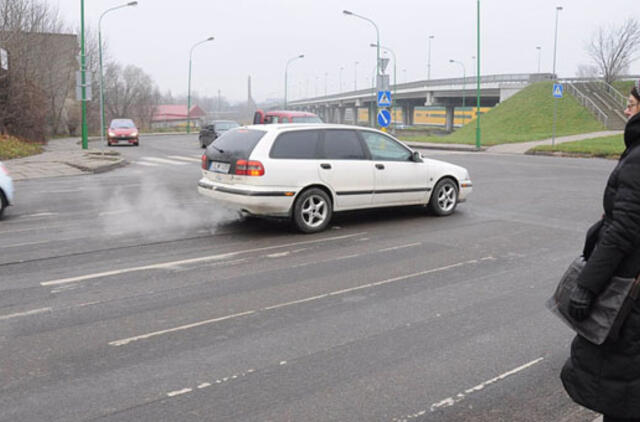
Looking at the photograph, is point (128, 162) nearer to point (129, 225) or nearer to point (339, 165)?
point (129, 225)

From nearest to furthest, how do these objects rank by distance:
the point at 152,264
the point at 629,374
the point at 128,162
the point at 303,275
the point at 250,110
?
the point at 629,374 < the point at 303,275 < the point at 152,264 < the point at 128,162 < the point at 250,110

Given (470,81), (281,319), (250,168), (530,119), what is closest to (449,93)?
(470,81)

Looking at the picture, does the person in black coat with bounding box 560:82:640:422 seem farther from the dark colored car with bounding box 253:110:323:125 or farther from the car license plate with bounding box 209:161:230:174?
the dark colored car with bounding box 253:110:323:125

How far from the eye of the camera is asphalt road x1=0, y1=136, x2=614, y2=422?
12.4 ft

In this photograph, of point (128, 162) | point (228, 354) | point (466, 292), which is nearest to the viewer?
point (228, 354)

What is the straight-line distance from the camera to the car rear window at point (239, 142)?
8984 millimetres

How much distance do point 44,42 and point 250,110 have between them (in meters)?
48.6

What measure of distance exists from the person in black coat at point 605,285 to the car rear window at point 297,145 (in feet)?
21.5

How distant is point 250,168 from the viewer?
344 inches

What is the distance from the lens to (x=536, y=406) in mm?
3748

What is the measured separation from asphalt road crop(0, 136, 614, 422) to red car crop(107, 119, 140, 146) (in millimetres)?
25689

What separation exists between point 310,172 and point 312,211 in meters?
0.58

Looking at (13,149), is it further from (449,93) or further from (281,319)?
(449,93)

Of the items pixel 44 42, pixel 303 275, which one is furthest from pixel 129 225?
pixel 44 42
